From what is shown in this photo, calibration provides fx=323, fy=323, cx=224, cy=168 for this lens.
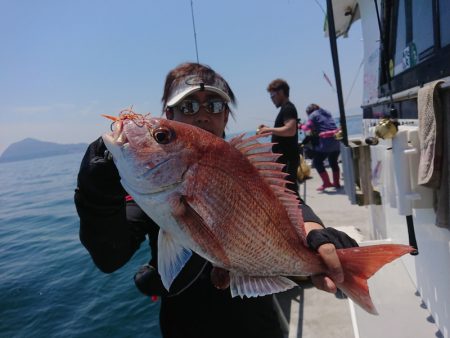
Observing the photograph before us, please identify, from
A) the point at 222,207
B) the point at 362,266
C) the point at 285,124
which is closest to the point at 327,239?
the point at 362,266

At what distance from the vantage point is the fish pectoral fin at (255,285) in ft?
3.75

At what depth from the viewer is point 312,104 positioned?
8.34m

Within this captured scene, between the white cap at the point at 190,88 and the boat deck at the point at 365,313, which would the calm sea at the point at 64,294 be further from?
the white cap at the point at 190,88

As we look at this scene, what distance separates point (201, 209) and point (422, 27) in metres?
2.52

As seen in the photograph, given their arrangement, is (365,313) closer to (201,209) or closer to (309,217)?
(309,217)

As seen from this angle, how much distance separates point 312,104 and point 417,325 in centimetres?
663

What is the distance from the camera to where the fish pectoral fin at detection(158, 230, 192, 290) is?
1.12 meters

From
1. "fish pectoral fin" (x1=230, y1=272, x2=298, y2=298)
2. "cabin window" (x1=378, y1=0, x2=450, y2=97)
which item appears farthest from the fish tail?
"cabin window" (x1=378, y1=0, x2=450, y2=97)

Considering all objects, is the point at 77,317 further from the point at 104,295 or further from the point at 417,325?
the point at 417,325

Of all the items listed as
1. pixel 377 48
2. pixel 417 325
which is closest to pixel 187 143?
pixel 417 325

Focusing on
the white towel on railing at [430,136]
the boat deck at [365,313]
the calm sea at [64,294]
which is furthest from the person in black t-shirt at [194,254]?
the calm sea at [64,294]

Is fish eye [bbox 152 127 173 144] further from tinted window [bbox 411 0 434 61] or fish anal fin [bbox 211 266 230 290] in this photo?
tinted window [bbox 411 0 434 61]

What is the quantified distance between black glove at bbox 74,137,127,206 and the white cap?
19.2 inches

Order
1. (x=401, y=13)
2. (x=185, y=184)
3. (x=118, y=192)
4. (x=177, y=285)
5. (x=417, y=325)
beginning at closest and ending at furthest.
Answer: (x=185, y=184)
(x=118, y=192)
(x=177, y=285)
(x=417, y=325)
(x=401, y=13)
